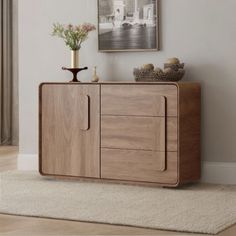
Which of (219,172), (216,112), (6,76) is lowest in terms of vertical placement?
(219,172)

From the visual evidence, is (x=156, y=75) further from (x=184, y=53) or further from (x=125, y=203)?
(x=125, y=203)

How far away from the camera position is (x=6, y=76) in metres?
8.20

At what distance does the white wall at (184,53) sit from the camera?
5.43 metres

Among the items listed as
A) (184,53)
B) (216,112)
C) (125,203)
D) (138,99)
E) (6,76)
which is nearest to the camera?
(125,203)

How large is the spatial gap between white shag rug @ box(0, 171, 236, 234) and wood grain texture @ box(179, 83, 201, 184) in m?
0.14

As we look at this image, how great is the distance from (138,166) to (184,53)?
0.98 metres

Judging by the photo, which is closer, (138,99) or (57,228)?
(57,228)

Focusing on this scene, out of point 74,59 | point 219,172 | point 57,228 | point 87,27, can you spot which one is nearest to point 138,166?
point 219,172

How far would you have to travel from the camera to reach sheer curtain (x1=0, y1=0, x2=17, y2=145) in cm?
812

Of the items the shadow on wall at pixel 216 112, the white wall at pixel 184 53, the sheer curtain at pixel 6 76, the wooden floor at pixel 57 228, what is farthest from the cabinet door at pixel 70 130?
the sheer curtain at pixel 6 76

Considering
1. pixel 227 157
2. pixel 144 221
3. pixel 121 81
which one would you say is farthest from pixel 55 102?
pixel 144 221

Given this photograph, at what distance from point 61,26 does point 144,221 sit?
2547 mm

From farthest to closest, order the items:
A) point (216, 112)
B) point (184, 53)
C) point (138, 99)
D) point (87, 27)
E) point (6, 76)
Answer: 1. point (6, 76)
2. point (87, 27)
3. point (184, 53)
4. point (216, 112)
5. point (138, 99)

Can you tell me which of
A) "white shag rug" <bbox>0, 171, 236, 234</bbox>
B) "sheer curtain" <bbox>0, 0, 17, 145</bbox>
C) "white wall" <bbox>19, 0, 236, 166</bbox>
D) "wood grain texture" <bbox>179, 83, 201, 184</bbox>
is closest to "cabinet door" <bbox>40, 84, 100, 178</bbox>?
"white shag rug" <bbox>0, 171, 236, 234</bbox>
